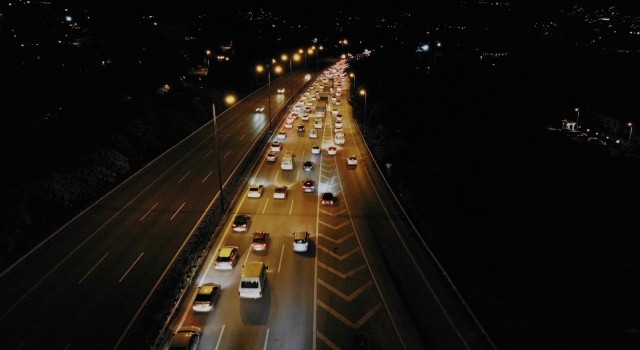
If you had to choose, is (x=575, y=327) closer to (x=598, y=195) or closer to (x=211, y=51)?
(x=598, y=195)

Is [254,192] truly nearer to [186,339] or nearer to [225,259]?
[225,259]

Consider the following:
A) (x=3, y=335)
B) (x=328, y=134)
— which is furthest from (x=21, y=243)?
(x=328, y=134)

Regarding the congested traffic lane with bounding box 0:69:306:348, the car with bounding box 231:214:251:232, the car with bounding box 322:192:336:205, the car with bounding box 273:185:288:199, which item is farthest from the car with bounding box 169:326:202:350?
the car with bounding box 273:185:288:199

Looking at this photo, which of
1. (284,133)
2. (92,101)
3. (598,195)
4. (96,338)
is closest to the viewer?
(96,338)

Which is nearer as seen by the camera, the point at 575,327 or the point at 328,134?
the point at 575,327

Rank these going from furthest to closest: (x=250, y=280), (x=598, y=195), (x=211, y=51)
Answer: (x=211, y=51) < (x=598, y=195) < (x=250, y=280)

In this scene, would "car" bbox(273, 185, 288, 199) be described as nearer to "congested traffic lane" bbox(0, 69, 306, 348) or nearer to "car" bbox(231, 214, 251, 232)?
"congested traffic lane" bbox(0, 69, 306, 348)

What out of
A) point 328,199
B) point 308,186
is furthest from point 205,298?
point 308,186

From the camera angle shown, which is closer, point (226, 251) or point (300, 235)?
point (226, 251)
